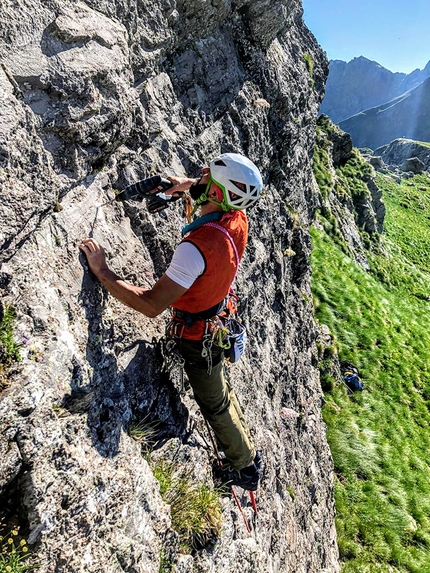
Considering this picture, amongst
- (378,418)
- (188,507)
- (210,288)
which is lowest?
(188,507)

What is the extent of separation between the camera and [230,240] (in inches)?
198

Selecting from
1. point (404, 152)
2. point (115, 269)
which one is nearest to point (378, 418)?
point (115, 269)

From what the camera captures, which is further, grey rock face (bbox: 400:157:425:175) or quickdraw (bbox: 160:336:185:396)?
grey rock face (bbox: 400:157:425:175)

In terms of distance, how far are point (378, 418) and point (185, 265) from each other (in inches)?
614

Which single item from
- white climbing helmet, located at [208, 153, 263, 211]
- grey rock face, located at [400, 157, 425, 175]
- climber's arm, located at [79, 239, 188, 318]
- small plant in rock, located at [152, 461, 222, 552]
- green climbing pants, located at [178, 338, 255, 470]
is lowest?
small plant in rock, located at [152, 461, 222, 552]

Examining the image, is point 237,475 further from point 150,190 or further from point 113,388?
point 150,190

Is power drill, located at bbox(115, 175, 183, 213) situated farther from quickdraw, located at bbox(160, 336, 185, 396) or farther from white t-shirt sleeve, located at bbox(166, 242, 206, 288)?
quickdraw, located at bbox(160, 336, 185, 396)

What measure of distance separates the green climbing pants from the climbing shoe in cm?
14

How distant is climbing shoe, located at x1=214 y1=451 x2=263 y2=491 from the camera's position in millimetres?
6672

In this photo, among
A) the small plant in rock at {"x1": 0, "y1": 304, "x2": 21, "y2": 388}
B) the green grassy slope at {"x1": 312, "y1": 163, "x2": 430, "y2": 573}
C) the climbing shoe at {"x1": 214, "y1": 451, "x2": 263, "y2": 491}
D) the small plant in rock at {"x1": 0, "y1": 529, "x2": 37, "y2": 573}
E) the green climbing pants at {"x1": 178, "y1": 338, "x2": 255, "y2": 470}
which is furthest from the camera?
the green grassy slope at {"x1": 312, "y1": 163, "x2": 430, "y2": 573}

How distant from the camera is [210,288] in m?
5.08

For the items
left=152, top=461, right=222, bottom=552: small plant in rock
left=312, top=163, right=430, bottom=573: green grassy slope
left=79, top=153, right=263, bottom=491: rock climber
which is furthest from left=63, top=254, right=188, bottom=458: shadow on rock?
left=312, top=163, right=430, bottom=573: green grassy slope

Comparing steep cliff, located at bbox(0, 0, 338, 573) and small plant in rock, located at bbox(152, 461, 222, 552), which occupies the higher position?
steep cliff, located at bbox(0, 0, 338, 573)

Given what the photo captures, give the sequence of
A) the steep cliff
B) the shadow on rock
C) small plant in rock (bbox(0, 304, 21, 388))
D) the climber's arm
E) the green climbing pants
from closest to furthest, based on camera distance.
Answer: small plant in rock (bbox(0, 304, 21, 388))
the steep cliff
the shadow on rock
the climber's arm
the green climbing pants
